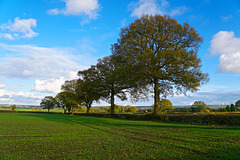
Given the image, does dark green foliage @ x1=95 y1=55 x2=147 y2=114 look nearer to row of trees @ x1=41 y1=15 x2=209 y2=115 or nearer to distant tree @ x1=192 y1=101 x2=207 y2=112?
row of trees @ x1=41 y1=15 x2=209 y2=115

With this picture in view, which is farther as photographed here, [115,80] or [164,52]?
[115,80]

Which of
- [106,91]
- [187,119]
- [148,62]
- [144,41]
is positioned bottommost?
[187,119]

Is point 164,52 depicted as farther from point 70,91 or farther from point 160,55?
point 70,91

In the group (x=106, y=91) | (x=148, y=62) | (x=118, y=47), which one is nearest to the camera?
(x=148, y=62)

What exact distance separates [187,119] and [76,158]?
19.9 meters

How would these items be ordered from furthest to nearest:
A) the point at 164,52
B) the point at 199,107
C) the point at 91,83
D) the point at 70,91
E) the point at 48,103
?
the point at 48,103 < the point at 70,91 < the point at 199,107 < the point at 91,83 < the point at 164,52

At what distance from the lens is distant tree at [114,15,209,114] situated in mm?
23906

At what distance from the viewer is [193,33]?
82.2ft

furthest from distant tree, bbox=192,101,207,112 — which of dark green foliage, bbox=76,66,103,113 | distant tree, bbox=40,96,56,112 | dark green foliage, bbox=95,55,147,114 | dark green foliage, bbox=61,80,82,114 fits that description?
distant tree, bbox=40,96,56,112

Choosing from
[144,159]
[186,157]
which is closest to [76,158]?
[144,159]

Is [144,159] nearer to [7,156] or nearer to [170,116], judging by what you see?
[7,156]

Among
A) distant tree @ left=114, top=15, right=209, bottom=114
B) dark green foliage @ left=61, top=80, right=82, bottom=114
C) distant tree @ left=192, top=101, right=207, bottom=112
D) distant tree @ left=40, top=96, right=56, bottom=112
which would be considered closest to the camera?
distant tree @ left=114, top=15, right=209, bottom=114

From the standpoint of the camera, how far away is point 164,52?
75.8 ft

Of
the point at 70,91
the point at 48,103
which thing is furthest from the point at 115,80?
the point at 48,103
